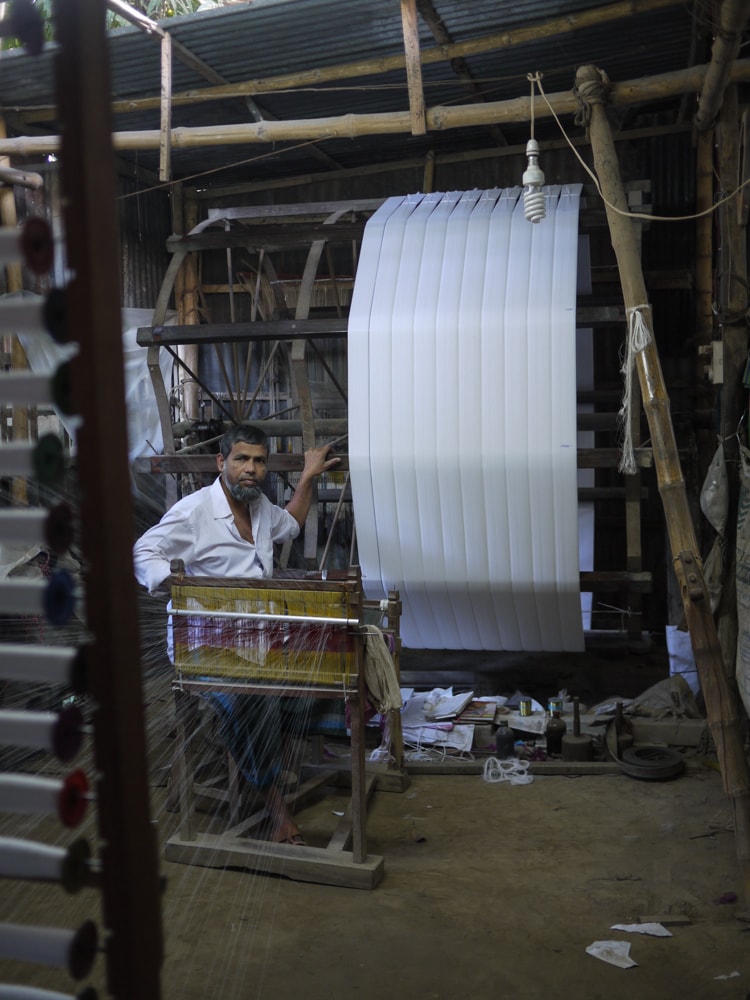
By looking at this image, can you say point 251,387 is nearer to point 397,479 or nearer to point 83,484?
point 397,479

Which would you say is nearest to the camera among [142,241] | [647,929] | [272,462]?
[647,929]

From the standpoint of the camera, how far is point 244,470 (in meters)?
4.11

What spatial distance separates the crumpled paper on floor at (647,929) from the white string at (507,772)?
4.25 feet

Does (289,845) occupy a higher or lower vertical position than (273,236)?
lower

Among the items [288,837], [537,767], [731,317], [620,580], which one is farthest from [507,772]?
[731,317]

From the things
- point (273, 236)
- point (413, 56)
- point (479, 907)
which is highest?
point (413, 56)

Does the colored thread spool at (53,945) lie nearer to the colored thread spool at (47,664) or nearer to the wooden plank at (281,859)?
the colored thread spool at (47,664)

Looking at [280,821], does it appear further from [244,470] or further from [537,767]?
[244,470]

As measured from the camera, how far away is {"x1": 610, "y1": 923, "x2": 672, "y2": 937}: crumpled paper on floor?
9.48 ft

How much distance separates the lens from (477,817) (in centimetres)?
389

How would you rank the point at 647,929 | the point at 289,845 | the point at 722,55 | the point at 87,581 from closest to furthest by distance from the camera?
the point at 87,581, the point at 647,929, the point at 722,55, the point at 289,845

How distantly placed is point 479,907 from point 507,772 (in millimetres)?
1225

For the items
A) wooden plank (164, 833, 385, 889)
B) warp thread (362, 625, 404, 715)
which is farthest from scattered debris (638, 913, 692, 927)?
warp thread (362, 625, 404, 715)

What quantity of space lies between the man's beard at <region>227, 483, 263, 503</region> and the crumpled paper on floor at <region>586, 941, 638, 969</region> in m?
2.20
